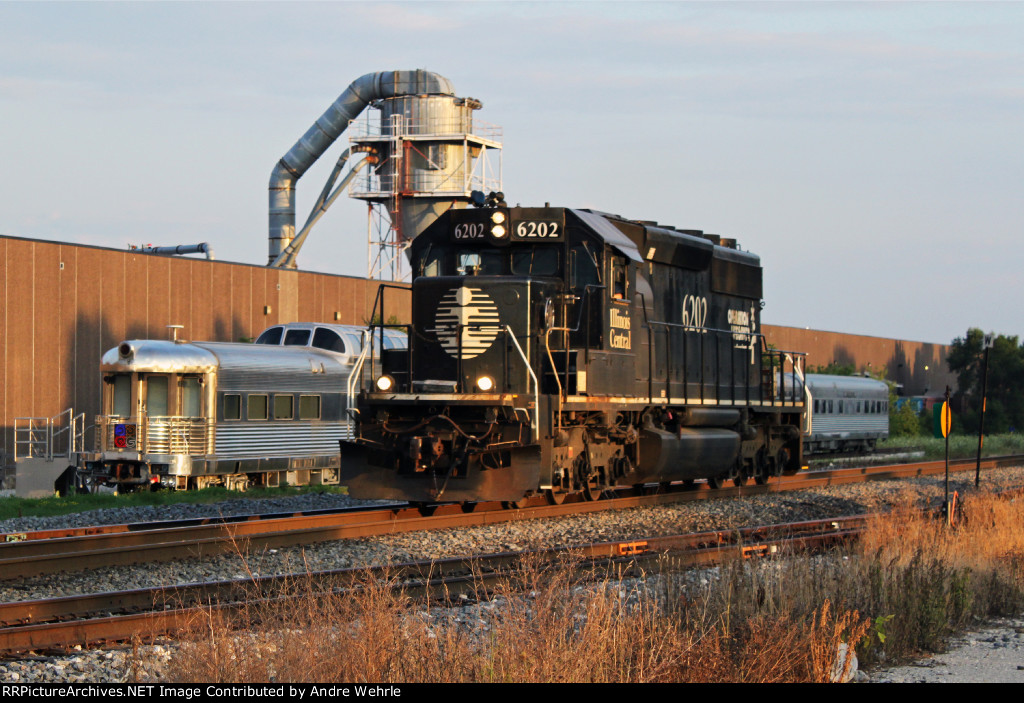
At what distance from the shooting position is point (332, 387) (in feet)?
72.7

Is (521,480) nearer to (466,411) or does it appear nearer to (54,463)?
(466,411)

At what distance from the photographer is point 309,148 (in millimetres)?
41750

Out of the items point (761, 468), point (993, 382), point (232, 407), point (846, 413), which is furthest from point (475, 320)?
point (993, 382)

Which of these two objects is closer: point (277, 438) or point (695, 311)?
point (695, 311)

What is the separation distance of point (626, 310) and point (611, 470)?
7.04 feet

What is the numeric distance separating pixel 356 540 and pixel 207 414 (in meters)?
9.24

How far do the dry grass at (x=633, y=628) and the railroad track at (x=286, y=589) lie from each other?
249 mm

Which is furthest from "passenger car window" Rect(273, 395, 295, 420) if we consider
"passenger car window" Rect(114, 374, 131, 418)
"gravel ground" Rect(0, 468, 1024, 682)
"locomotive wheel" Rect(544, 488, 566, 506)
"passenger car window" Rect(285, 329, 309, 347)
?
"locomotive wheel" Rect(544, 488, 566, 506)

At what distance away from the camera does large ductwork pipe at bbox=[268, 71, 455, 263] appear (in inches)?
1631

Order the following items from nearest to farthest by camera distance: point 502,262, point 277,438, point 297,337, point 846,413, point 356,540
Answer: point 356,540
point 502,262
point 277,438
point 297,337
point 846,413

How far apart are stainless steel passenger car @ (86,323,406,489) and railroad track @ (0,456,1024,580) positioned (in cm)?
624

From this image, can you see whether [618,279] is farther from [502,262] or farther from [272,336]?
[272,336]

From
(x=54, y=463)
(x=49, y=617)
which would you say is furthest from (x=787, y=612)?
(x=54, y=463)

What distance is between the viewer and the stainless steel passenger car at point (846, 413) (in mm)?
36031
